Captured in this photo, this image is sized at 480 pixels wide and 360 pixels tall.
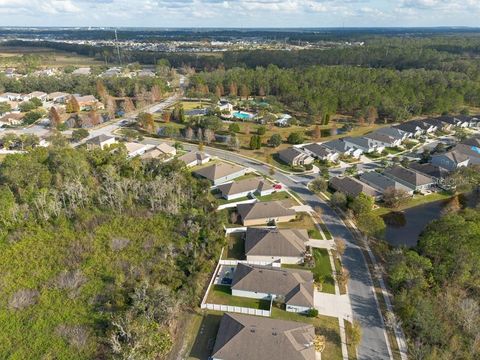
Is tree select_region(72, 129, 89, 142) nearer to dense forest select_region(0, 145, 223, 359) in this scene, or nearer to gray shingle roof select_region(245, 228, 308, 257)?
dense forest select_region(0, 145, 223, 359)

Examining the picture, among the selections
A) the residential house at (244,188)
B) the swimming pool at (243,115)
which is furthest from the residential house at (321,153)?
the swimming pool at (243,115)

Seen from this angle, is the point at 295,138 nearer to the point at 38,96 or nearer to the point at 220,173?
the point at 220,173

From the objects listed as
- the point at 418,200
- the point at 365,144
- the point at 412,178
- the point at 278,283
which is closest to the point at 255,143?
the point at 365,144

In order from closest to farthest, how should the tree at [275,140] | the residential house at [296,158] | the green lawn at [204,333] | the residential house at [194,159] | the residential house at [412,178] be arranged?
1. the green lawn at [204,333]
2. the residential house at [412,178]
3. the residential house at [194,159]
4. the residential house at [296,158]
5. the tree at [275,140]

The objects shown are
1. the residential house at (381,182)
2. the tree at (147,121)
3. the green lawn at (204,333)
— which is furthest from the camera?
the tree at (147,121)

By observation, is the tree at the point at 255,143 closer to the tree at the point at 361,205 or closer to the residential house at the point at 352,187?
the residential house at the point at 352,187

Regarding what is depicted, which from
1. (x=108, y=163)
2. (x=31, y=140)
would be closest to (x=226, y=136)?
(x=108, y=163)
